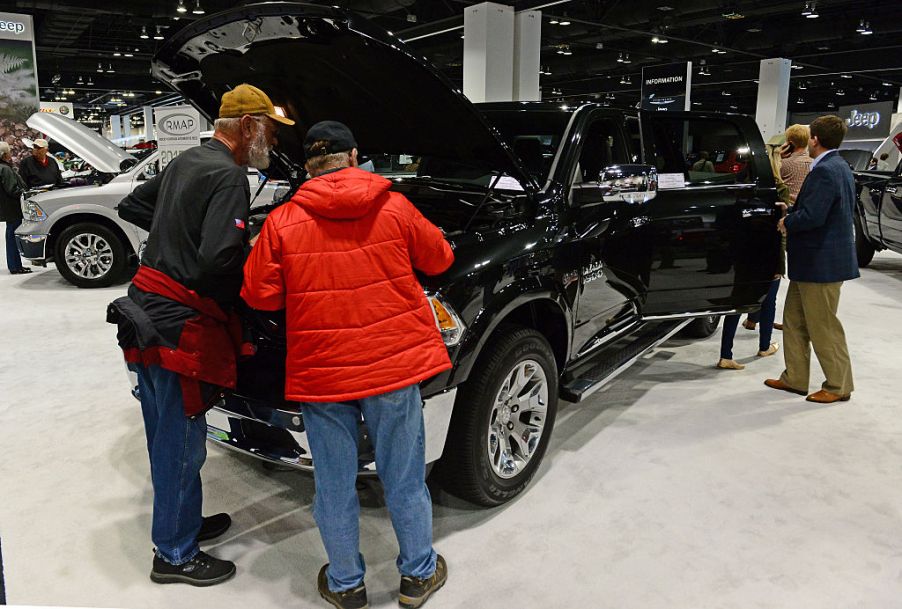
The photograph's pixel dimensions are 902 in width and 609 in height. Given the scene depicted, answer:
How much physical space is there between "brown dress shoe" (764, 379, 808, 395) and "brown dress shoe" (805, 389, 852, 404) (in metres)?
0.12

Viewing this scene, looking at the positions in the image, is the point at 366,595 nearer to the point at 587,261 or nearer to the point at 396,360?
the point at 396,360

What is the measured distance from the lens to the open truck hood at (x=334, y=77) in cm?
242

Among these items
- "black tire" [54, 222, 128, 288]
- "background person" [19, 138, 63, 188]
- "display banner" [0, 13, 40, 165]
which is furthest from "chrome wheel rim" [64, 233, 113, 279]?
"display banner" [0, 13, 40, 165]

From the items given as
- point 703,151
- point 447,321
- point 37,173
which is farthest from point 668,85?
point 447,321

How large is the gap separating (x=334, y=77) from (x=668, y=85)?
522 inches

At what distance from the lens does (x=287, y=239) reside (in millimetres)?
2033

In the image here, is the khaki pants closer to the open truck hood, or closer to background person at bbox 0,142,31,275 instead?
the open truck hood

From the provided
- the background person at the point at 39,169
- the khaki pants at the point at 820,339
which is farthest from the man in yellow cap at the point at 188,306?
the background person at the point at 39,169

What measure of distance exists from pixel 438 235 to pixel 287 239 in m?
0.47

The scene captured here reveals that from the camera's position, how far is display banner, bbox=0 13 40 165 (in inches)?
535

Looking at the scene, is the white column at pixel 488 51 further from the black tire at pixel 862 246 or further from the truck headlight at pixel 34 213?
the truck headlight at pixel 34 213

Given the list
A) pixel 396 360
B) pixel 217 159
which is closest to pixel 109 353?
pixel 217 159

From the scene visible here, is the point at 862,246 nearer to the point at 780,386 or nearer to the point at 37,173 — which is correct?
the point at 780,386

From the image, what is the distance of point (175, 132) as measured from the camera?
26.8 feet
